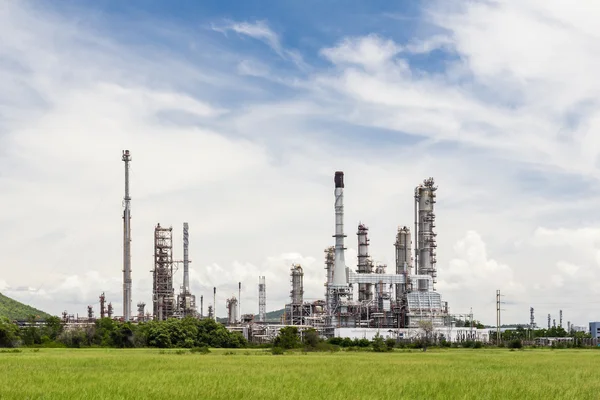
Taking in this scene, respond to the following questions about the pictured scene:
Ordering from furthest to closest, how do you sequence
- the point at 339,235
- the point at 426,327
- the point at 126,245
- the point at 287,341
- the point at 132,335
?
the point at 339,235 → the point at 426,327 → the point at 126,245 → the point at 132,335 → the point at 287,341

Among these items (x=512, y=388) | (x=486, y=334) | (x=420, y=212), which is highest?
(x=420, y=212)

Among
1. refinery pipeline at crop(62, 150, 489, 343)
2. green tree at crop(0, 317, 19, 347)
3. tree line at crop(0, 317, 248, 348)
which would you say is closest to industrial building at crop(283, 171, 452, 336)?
refinery pipeline at crop(62, 150, 489, 343)

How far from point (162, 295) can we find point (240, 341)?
3034 centimetres

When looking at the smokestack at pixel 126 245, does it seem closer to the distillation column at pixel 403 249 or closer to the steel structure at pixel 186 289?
the steel structure at pixel 186 289

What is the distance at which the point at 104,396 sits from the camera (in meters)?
24.4

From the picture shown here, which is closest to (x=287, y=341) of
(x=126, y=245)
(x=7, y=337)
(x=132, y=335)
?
(x=132, y=335)

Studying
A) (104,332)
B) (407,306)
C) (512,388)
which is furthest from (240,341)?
(512,388)

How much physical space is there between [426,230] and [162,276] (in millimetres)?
47234

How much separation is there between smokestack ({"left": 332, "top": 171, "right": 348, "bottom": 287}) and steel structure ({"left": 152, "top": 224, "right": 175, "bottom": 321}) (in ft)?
93.4

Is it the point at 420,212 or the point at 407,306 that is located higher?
the point at 420,212

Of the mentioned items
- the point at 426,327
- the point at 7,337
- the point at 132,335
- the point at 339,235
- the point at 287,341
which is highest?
→ the point at 339,235

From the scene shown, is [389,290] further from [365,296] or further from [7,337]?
[7,337]

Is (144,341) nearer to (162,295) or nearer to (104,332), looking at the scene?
(104,332)

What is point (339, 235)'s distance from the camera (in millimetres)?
133375
